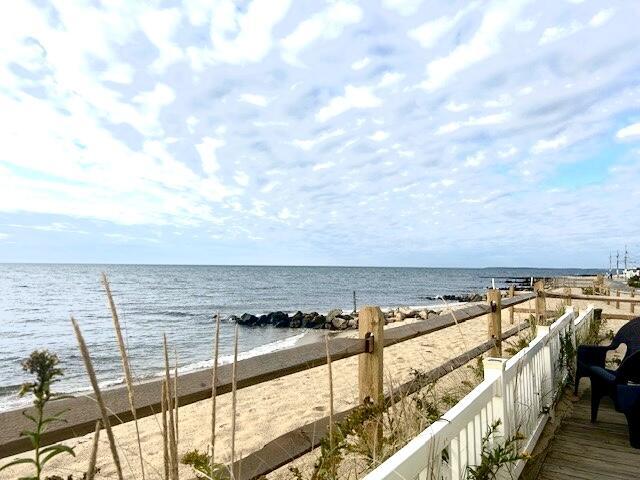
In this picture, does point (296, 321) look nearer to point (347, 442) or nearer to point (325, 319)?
point (325, 319)

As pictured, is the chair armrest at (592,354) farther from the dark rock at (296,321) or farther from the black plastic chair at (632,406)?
the dark rock at (296,321)

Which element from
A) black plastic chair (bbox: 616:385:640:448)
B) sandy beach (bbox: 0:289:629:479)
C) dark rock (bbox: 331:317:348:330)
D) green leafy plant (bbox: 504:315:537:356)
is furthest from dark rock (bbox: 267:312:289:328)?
black plastic chair (bbox: 616:385:640:448)

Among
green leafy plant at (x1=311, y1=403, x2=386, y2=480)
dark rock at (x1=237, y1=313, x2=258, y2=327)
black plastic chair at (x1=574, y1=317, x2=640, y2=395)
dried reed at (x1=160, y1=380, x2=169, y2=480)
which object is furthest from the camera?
dark rock at (x1=237, y1=313, x2=258, y2=327)

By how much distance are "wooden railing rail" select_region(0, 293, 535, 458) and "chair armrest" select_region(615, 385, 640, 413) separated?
2.30m

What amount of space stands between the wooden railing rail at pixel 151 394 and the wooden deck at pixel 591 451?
193 centimetres

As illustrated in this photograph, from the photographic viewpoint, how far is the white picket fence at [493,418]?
1.57m

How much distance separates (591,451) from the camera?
11.9ft

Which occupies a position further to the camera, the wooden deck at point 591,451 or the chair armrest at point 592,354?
the chair armrest at point 592,354

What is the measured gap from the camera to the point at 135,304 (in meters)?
33.9

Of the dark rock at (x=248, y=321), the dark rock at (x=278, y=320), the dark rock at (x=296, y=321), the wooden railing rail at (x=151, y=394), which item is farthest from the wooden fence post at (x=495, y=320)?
the dark rock at (x=248, y=321)

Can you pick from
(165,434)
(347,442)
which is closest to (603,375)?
(347,442)

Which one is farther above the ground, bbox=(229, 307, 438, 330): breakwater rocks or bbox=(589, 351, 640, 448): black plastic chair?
bbox=(589, 351, 640, 448): black plastic chair

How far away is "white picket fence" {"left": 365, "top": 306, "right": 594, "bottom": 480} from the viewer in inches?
61.9

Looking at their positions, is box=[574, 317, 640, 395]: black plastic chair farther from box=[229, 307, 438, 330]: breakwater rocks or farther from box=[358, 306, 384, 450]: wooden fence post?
box=[229, 307, 438, 330]: breakwater rocks
